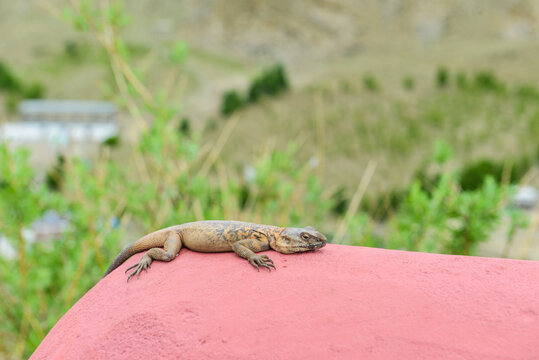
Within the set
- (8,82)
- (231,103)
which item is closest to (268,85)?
(231,103)

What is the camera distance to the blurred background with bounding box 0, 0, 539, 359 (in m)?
3.93

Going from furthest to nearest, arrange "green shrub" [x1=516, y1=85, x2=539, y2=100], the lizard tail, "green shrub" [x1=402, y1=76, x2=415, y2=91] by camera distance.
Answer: "green shrub" [x1=402, y1=76, x2=415, y2=91] < "green shrub" [x1=516, y1=85, x2=539, y2=100] < the lizard tail

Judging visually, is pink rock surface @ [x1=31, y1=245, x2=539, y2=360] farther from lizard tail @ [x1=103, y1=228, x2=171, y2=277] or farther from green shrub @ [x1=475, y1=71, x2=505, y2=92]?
green shrub @ [x1=475, y1=71, x2=505, y2=92]

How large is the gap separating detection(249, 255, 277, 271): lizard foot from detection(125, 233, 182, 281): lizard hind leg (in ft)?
1.36

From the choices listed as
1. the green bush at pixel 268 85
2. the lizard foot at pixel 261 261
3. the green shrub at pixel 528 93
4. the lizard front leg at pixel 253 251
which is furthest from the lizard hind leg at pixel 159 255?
the green shrub at pixel 528 93

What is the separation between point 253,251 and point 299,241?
228 mm

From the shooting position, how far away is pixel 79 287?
4215 millimetres

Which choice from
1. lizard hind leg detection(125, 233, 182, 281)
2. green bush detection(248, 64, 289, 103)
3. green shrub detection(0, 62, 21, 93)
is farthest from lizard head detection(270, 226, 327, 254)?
green shrub detection(0, 62, 21, 93)

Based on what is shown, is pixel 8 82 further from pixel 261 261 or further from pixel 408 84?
pixel 261 261

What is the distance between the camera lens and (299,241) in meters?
2.05

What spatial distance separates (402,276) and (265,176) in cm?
271

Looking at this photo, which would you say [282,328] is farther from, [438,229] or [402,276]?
[438,229]

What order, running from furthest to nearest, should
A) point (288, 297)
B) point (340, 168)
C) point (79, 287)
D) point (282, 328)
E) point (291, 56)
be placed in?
point (291, 56) < point (340, 168) < point (79, 287) < point (288, 297) < point (282, 328)

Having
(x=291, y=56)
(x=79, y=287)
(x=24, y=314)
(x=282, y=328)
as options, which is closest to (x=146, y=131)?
(x=79, y=287)
